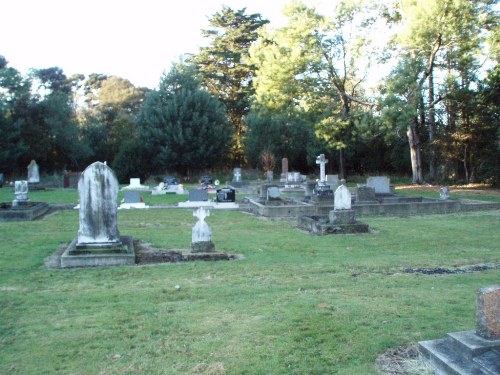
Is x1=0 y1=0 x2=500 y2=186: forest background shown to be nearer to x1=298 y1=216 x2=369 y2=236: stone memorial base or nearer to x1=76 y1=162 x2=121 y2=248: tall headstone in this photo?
x1=298 y1=216 x2=369 y2=236: stone memorial base

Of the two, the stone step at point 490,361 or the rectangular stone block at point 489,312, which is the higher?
the rectangular stone block at point 489,312

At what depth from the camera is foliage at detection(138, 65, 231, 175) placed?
40812 millimetres

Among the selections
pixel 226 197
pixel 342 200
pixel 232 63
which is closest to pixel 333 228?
pixel 342 200

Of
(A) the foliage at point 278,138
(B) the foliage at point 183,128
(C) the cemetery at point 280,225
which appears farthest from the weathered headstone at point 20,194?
(A) the foliage at point 278,138

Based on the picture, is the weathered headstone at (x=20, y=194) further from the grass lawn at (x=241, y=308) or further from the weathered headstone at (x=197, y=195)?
the grass lawn at (x=241, y=308)

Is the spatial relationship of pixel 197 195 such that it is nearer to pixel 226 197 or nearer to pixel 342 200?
pixel 226 197

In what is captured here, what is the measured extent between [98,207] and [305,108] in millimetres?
25331

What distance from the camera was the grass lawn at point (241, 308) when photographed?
438cm

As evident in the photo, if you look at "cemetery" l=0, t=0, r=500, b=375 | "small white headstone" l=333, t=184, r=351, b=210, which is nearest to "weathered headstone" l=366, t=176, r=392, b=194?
"cemetery" l=0, t=0, r=500, b=375

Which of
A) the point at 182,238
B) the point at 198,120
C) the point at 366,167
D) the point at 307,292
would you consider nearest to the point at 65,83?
the point at 198,120

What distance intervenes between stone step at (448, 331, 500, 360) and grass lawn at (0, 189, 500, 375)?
0.75 meters

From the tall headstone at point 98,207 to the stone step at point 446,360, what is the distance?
6.85 metres

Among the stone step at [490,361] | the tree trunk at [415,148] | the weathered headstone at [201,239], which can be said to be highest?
the tree trunk at [415,148]

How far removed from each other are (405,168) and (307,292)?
119 ft
